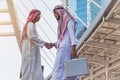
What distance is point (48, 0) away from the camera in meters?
12.0

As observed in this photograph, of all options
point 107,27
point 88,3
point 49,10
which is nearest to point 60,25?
point 107,27

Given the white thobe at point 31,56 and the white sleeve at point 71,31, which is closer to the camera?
the white sleeve at point 71,31

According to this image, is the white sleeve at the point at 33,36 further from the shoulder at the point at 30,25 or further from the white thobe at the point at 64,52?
the white thobe at the point at 64,52

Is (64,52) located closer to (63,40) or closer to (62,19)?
(63,40)

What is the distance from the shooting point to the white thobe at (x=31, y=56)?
4.62m

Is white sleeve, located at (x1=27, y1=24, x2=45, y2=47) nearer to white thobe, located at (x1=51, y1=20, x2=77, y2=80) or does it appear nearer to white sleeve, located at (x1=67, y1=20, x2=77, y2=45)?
white thobe, located at (x1=51, y1=20, x2=77, y2=80)

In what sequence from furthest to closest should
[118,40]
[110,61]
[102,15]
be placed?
[110,61] < [118,40] < [102,15]

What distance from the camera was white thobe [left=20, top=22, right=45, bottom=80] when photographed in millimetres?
4621

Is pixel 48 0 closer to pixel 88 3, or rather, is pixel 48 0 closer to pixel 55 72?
pixel 88 3

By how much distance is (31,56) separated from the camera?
15.3 feet

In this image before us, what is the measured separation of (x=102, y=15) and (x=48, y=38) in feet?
23.1

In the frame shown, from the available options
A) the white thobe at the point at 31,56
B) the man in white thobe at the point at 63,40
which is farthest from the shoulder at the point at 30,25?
the man in white thobe at the point at 63,40

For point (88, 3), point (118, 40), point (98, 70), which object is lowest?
point (98, 70)

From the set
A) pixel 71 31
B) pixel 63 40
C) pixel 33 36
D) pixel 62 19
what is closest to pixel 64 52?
pixel 63 40
